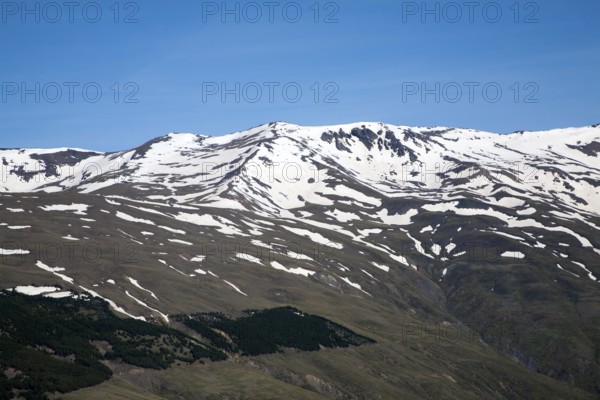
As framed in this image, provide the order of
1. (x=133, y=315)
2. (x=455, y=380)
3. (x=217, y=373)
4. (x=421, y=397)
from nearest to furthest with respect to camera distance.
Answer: (x=217, y=373), (x=133, y=315), (x=421, y=397), (x=455, y=380)

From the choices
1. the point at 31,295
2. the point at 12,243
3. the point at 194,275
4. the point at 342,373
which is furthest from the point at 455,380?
the point at 12,243

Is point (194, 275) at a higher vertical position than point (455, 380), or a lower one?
higher

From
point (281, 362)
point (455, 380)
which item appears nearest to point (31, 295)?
point (281, 362)

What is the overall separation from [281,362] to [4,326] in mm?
53338

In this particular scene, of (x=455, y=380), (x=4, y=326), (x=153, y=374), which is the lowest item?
(x=455, y=380)

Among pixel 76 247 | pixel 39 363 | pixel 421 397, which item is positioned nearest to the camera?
pixel 39 363

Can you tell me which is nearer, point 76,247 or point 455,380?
point 455,380

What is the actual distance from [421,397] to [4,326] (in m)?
81.8

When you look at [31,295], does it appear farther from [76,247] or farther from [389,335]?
[389,335]

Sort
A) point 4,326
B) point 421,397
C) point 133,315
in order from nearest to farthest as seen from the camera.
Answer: point 4,326 < point 133,315 < point 421,397

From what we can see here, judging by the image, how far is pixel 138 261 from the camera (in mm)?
194750

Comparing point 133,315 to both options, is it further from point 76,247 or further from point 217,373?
point 76,247

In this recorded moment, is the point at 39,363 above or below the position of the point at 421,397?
above

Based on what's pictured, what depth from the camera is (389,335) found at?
195750mm
